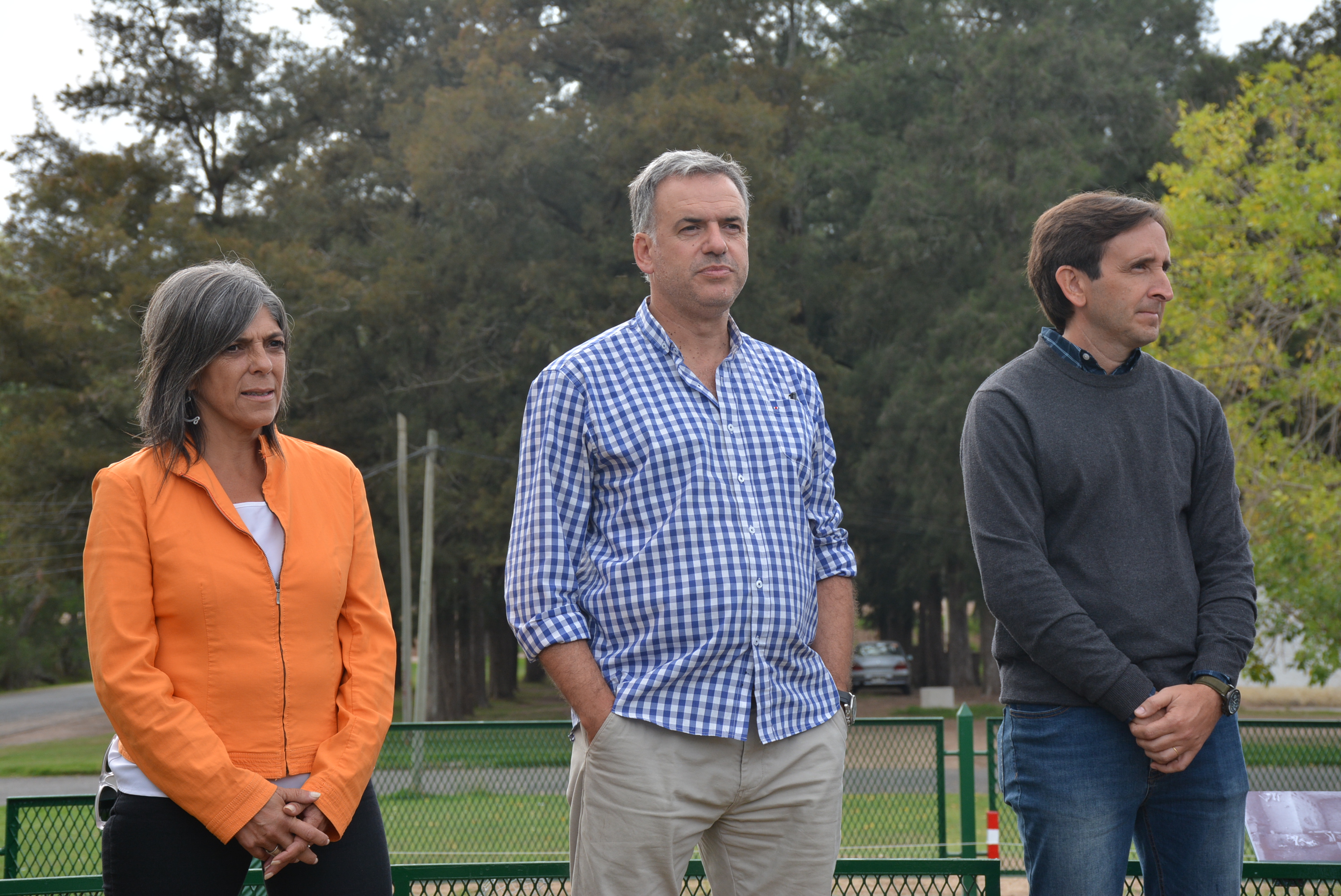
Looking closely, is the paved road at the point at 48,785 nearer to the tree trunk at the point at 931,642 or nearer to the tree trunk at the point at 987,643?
the tree trunk at the point at 987,643

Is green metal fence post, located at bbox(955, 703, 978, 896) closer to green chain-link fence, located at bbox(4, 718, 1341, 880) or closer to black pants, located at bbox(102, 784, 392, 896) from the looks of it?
green chain-link fence, located at bbox(4, 718, 1341, 880)

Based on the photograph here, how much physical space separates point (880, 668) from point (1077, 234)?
32.3 metres

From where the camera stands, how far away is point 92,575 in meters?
2.61

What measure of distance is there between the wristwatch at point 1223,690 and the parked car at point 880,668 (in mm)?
31561

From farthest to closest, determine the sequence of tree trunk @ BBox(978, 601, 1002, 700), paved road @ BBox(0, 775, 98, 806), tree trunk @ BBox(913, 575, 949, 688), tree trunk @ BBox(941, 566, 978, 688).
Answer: tree trunk @ BBox(913, 575, 949, 688) → tree trunk @ BBox(941, 566, 978, 688) → tree trunk @ BBox(978, 601, 1002, 700) → paved road @ BBox(0, 775, 98, 806)

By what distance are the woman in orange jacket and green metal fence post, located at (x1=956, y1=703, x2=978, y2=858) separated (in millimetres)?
4079

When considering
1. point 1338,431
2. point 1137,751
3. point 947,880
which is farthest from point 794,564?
point 1338,431

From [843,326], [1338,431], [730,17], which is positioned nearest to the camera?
[1338,431]

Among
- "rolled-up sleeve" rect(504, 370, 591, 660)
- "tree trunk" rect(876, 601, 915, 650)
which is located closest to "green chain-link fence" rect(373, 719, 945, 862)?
"rolled-up sleeve" rect(504, 370, 591, 660)

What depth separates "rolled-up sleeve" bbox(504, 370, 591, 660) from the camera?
271 cm

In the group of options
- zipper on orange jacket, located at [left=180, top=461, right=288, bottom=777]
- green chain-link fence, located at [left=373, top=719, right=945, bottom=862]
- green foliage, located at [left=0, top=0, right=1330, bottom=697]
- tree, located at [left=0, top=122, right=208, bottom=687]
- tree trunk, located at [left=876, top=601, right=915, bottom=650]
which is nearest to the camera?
zipper on orange jacket, located at [left=180, top=461, right=288, bottom=777]

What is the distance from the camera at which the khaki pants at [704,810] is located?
8.75ft

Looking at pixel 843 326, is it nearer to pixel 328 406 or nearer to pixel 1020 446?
pixel 328 406

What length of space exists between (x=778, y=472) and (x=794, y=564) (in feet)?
0.74
